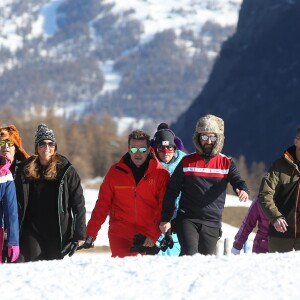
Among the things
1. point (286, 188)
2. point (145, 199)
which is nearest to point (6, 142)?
point (145, 199)

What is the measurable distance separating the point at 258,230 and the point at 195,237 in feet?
3.93

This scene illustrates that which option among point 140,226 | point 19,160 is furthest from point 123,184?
point 19,160

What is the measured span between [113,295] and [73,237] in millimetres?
2449

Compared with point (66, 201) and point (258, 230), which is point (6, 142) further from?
point (258, 230)

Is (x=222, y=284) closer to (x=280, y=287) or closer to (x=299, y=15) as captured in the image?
(x=280, y=287)

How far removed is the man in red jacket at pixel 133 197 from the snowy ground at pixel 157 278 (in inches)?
62.6

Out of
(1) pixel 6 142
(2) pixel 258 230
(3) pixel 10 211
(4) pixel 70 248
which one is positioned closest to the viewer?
(3) pixel 10 211

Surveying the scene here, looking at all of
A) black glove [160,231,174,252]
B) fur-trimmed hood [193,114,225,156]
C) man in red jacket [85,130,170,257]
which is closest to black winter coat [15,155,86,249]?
man in red jacket [85,130,170,257]

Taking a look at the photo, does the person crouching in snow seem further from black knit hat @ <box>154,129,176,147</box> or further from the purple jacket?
the purple jacket

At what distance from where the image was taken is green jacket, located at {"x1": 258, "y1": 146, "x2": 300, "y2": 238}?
724cm

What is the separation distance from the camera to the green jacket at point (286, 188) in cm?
724

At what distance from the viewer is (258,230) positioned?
8.35 metres

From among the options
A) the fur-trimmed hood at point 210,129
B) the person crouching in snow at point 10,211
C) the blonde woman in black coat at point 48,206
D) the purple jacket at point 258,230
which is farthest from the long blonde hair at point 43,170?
the purple jacket at point 258,230

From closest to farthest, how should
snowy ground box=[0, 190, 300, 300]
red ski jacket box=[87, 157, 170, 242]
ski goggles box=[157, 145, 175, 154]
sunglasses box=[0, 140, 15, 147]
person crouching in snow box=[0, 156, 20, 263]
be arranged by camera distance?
snowy ground box=[0, 190, 300, 300] < person crouching in snow box=[0, 156, 20, 263] < red ski jacket box=[87, 157, 170, 242] < sunglasses box=[0, 140, 15, 147] < ski goggles box=[157, 145, 175, 154]
